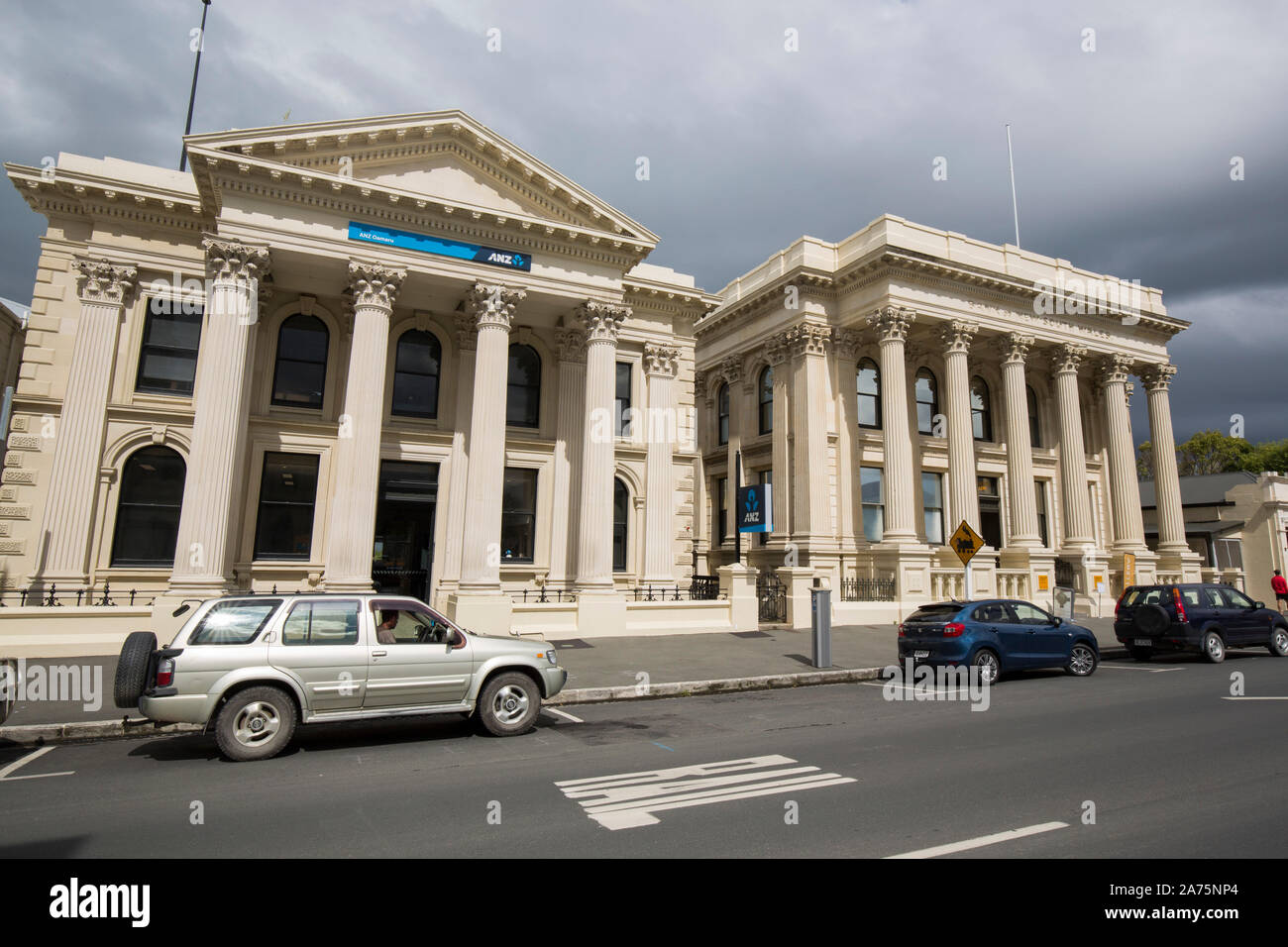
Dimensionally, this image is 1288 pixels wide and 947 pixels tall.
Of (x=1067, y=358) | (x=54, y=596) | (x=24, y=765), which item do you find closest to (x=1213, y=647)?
(x=1067, y=358)

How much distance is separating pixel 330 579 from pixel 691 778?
11.9 metres

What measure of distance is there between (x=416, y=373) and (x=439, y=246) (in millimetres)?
4217

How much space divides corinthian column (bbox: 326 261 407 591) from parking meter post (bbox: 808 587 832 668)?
9.85m

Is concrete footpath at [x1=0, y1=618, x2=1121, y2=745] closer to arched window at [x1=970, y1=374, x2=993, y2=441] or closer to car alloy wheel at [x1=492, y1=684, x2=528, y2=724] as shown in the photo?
car alloy wheel at [x1=492, y1=684, x2=528, y2=724]

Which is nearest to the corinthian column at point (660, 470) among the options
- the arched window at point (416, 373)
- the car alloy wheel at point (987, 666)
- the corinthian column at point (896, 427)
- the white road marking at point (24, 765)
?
the arched window at point (416, 373)

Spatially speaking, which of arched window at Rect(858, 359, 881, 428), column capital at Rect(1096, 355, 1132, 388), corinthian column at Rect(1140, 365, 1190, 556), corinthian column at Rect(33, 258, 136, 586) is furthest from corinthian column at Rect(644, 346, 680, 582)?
corinthian column at Rect(1140, 365, 1190, 556)

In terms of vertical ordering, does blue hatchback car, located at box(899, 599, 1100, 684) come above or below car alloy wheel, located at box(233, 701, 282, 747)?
above

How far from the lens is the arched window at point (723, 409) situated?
32.6 meters

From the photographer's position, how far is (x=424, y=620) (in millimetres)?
8445

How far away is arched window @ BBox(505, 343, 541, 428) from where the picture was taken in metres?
21.5

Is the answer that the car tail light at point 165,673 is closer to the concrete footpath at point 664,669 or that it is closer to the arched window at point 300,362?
the concrete footpath at point 664,669

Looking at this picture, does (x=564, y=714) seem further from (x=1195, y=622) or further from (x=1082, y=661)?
Answer: (x=1195, y=622)

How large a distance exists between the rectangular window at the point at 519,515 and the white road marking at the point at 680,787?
47.9 ft

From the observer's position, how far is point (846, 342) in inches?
1043
